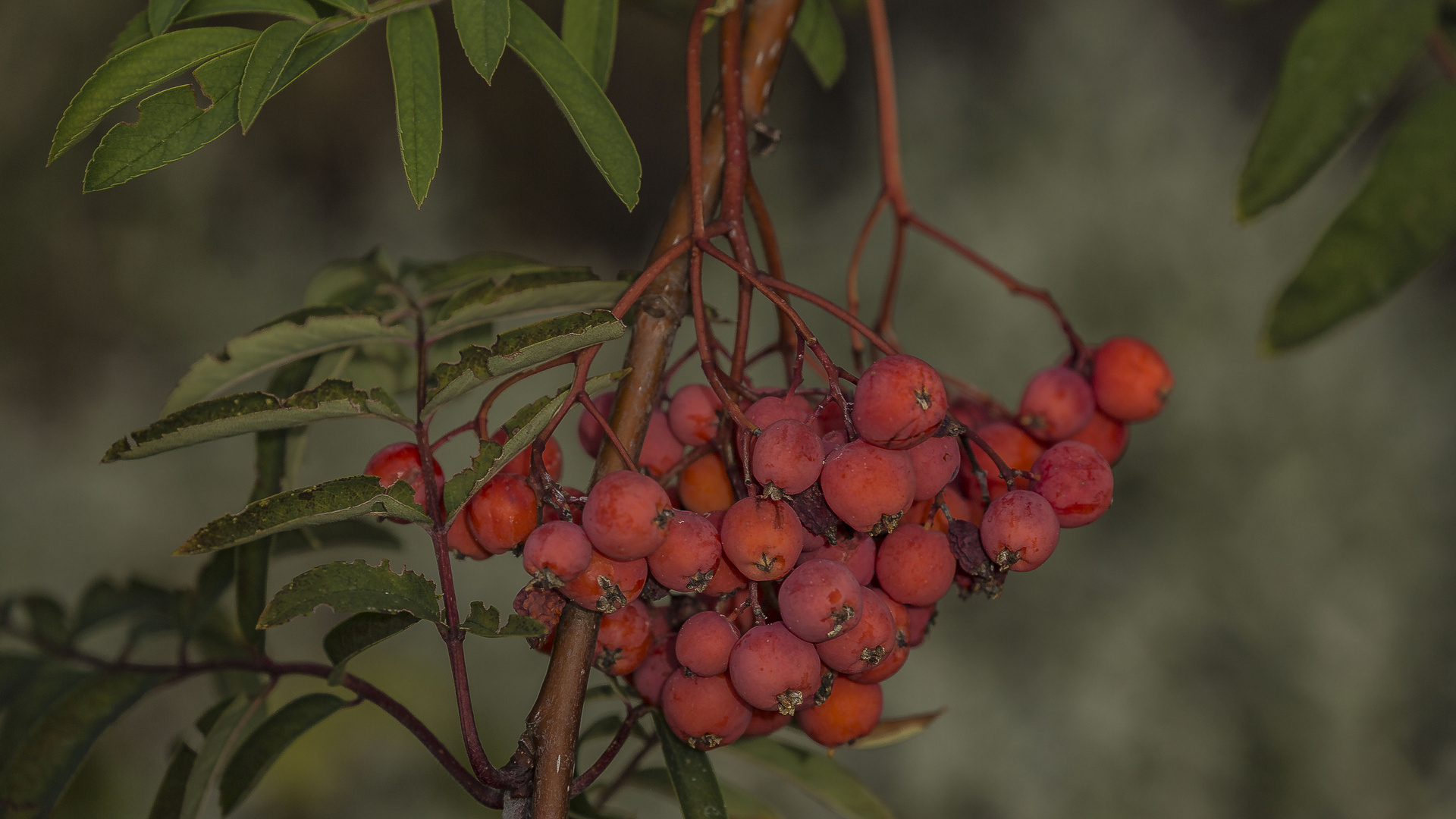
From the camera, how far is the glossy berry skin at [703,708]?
1.36 feet

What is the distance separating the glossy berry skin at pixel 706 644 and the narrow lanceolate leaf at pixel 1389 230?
11.5 inches

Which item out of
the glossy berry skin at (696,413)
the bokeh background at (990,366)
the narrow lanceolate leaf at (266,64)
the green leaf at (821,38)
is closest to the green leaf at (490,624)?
the glossy berry skin at (696,413)

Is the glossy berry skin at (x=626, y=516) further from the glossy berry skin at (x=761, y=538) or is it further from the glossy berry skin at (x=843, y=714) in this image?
the glossy berry skin at (x=843, y=714)

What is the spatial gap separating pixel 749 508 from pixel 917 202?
59.4 inches

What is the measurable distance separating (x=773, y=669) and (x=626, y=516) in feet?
0.28

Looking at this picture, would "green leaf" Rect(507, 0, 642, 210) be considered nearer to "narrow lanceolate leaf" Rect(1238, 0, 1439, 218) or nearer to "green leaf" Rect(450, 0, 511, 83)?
"green leaf" Rect(450, 0, 511, 83)

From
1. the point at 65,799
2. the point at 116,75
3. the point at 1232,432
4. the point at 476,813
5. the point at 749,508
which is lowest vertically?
the point at 476,813

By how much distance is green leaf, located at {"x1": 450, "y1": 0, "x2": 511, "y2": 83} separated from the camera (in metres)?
0.42

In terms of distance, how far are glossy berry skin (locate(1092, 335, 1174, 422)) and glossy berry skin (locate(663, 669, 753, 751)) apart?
10.5 inches

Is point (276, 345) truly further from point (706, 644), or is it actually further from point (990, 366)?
point (990, 366)

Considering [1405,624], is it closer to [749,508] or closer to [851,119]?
[851,119]

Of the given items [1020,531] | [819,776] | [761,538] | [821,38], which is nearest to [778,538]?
[761,538]

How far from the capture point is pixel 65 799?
4.59 ft

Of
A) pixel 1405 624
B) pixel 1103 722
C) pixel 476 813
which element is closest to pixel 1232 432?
pixel 1405 624
